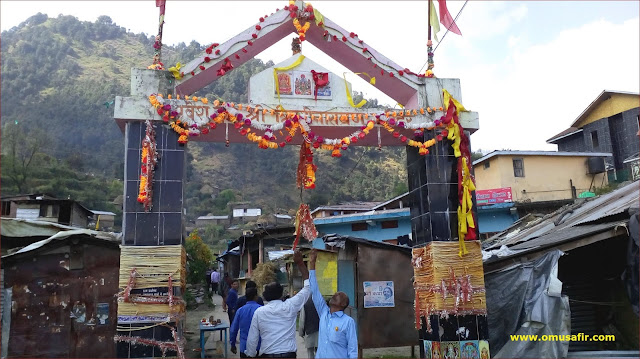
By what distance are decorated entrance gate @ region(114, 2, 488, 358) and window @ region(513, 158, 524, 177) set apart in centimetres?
2005

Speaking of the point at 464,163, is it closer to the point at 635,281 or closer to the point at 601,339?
the point at 635,281

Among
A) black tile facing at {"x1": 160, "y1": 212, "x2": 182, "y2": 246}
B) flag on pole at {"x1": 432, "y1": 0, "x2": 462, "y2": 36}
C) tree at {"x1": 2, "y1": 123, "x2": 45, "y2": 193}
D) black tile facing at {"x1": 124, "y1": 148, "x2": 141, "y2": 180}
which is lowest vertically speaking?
black tile facing at {"x1": 160, "y1": 212, "x2": 182, "y2": 246}

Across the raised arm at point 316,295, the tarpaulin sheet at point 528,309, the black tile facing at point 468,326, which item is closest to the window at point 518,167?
the tarpaulin sheet at point 528,309

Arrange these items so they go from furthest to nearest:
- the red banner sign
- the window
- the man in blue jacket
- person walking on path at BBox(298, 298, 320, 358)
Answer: the window < the red banner sign < person walking on path at BBox(298, 298, 320, 358) < the man in blue jacket

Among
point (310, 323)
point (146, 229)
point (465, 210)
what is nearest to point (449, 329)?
point (465, 210)

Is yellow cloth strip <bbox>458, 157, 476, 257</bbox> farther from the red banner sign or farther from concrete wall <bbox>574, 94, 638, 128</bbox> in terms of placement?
concrete wall <bbox>574, 94, 638, 128</bbox>

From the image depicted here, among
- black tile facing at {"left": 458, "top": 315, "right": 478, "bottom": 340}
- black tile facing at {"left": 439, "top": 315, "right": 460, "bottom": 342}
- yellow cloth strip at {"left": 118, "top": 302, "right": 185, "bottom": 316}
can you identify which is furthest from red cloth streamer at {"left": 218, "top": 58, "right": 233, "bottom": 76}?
black tile facing at {"left": 458, "top": 315, "right": 478, "bottom": 340}

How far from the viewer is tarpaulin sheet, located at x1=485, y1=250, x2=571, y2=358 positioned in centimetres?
805

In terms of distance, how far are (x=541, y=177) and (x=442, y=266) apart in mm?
22261

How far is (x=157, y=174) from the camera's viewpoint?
775 cm

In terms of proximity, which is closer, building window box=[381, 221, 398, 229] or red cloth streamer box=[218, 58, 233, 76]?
red cloth streamer box=[218, 58, 233, 76]

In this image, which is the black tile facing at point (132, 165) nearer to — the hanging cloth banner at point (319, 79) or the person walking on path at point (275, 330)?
the hanging cloth banner at point (319, 79)

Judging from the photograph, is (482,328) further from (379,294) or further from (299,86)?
(299,86)

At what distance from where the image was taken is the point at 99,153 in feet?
222
